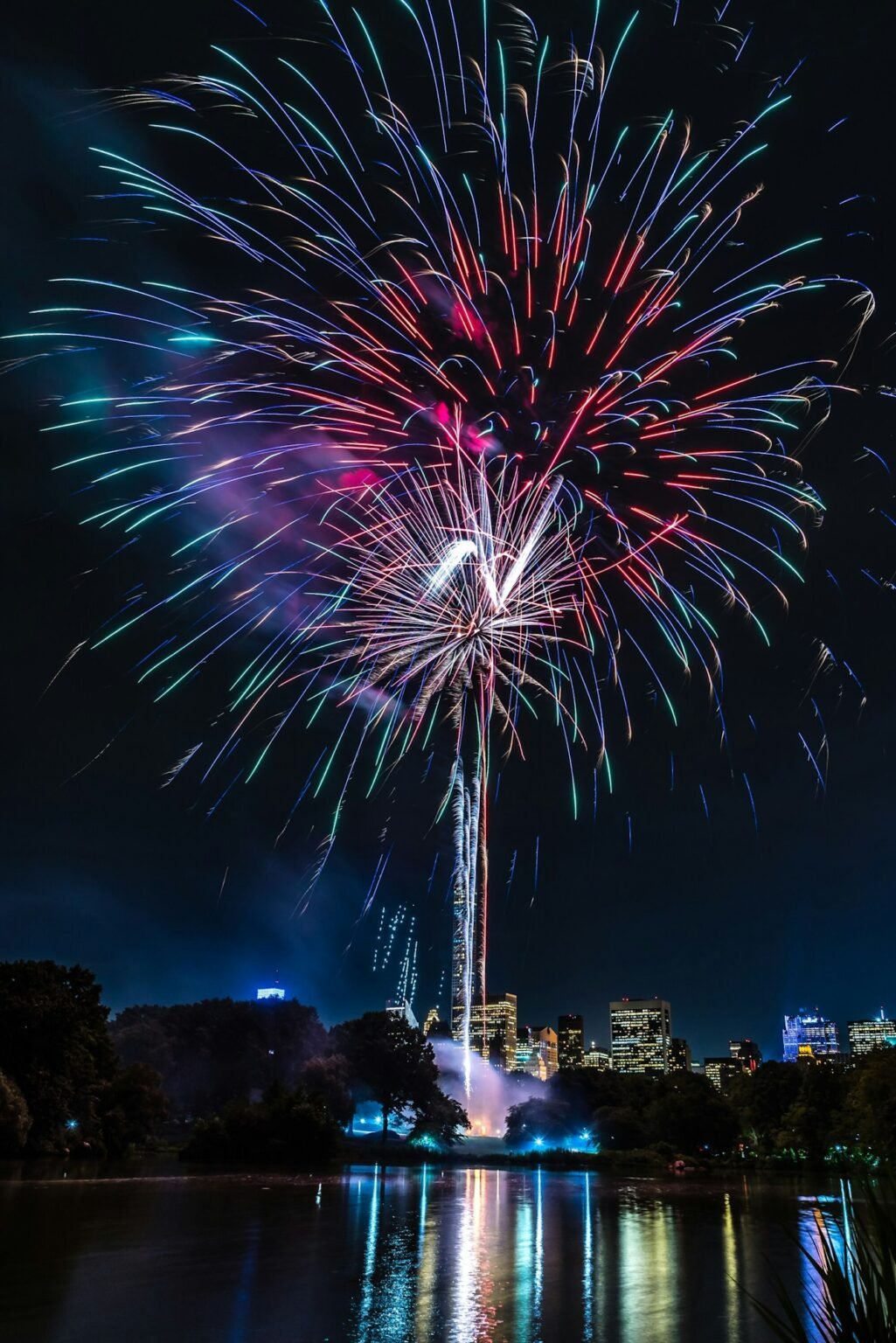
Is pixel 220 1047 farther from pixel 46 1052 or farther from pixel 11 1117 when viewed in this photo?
pixel 11 1117

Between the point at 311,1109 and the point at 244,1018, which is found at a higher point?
the point at 244,1018

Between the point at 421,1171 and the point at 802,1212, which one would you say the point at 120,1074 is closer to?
the point at 421,1171

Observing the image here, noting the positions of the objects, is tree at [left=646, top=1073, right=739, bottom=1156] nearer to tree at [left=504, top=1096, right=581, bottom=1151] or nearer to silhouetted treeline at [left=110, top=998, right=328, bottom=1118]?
tree at [left=504, top=1096, right=581, bottom=1151]

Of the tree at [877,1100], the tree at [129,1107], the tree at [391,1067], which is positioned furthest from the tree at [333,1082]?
the tree at [877,1100]

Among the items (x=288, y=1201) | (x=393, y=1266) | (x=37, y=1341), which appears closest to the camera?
(x=37, y=1341)

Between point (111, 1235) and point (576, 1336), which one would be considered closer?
point (576, 1336)

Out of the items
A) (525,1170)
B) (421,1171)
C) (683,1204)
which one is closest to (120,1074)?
(421,1171)

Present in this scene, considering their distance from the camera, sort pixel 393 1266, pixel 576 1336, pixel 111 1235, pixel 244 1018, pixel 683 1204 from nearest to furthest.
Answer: pixel 576 1336 < pixel 393 1266 < pixel 111 1235 < pixel 683 1204 < pixel 244 1018
